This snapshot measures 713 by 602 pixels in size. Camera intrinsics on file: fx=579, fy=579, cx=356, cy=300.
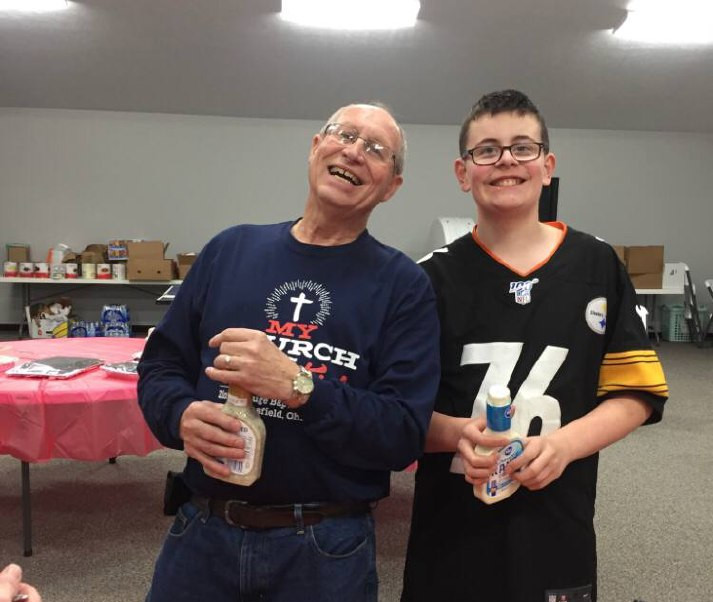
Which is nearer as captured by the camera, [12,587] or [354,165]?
[12,587]

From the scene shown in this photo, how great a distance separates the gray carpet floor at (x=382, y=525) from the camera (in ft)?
7.07

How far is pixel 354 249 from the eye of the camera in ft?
3.55

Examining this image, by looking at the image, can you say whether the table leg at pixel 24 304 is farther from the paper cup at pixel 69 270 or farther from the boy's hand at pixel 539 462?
the boy's hand at pixel 539 462

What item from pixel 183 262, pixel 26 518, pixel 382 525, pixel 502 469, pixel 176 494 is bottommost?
pixel 382 525

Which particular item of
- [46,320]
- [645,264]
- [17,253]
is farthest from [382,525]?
[17,253]

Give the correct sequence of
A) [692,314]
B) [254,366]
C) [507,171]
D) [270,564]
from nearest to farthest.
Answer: [254,366]
[270,564]
[507,171]
[692,314]

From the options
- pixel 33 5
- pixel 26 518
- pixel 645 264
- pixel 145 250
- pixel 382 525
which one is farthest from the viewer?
pixel 645 264

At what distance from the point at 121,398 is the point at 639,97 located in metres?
6.76

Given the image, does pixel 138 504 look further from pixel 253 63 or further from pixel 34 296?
pixel 34 296

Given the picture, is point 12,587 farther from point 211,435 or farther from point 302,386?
point 302,386

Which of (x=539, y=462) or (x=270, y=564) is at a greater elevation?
(x=539, y=462)

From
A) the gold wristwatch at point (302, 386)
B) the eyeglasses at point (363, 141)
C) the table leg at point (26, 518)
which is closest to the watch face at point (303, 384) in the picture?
the gold wristwatch at point (302, 386)

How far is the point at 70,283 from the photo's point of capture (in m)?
6.77

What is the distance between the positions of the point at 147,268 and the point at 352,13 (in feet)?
11.5
